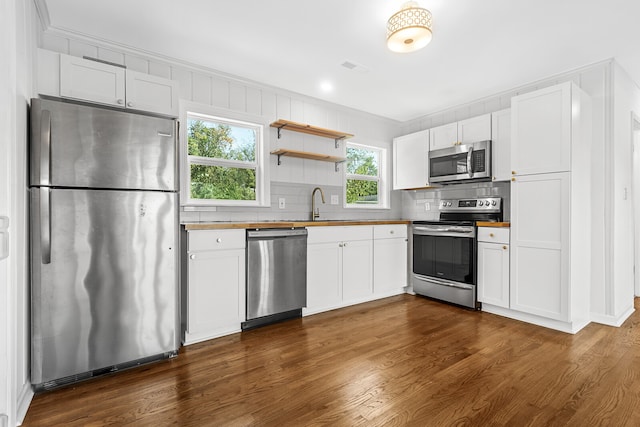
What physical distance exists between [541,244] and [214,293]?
9.78 feet

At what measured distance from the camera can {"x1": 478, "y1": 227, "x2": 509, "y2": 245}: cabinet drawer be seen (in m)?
3.26

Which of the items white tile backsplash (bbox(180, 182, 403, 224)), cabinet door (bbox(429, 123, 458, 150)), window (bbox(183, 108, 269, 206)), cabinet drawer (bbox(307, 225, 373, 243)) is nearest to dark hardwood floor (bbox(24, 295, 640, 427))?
cabinet drawer (bbox(307, 225, 373, 243))

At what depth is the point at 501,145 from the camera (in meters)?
3.48

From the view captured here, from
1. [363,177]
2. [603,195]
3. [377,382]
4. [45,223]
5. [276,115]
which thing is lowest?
[377,382]

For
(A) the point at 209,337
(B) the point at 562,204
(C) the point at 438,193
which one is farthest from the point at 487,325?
(A) the point at 209,337

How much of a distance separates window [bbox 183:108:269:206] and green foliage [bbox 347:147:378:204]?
4.50 feet

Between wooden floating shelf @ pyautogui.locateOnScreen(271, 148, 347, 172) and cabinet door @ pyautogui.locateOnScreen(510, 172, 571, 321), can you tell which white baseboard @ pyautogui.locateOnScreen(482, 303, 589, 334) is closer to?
cabinet door @ pyautogui.locateOnScreen(510, 172, 571, 321)

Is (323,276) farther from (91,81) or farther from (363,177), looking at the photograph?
(91,81)

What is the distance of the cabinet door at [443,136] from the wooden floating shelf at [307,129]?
1.15 meters

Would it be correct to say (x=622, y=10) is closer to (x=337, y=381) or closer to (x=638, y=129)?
(x=638, y=129)

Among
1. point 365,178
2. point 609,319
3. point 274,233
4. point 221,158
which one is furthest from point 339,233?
point 609,319

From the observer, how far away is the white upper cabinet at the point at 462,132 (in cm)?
362

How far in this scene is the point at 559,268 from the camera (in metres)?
2.88

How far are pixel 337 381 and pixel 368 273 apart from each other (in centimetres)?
185
